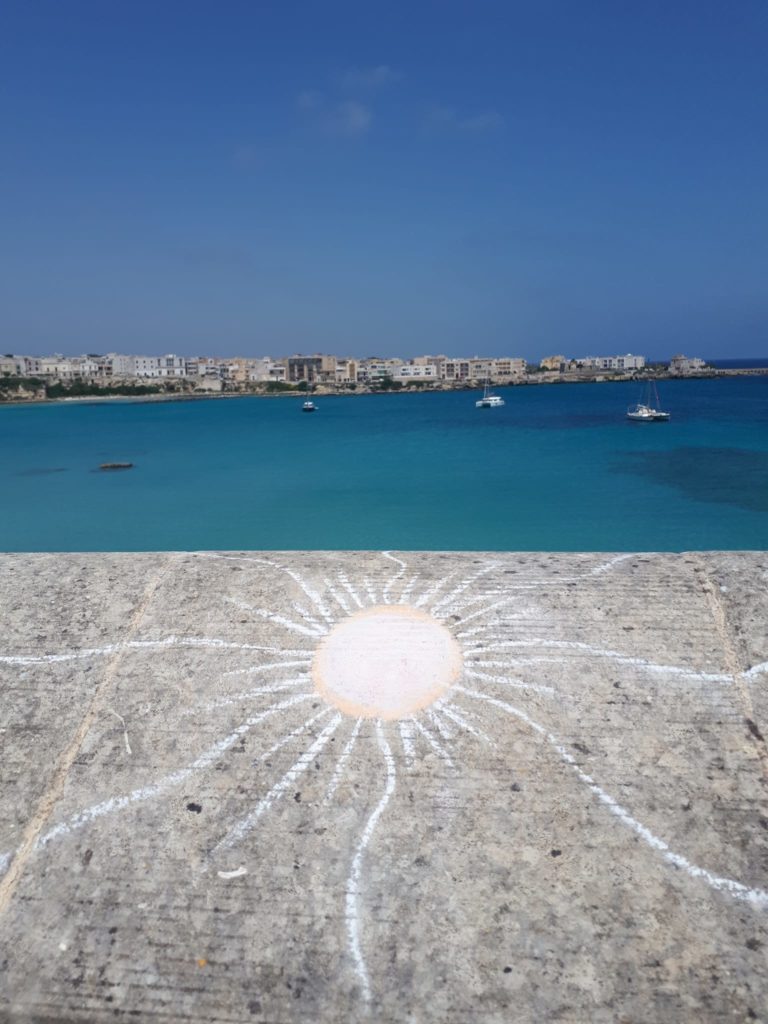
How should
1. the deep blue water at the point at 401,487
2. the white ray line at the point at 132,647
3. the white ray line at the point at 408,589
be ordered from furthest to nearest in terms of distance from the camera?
1. the deep blue water at the point at 401,487
2. the white ray line at the point at 408,589
3. the white ray line at the point at 132,647

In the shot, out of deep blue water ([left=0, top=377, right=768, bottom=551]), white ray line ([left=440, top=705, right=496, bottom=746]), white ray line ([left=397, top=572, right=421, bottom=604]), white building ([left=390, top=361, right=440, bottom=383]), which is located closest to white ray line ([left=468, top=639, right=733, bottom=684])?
white ray line ([left=440, top=705, right=496, bottom=746])

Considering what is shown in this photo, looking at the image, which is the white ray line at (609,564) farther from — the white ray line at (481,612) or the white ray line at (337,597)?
the white ray line at (337,597)

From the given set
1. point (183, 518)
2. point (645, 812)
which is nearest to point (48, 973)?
point (645, 812)

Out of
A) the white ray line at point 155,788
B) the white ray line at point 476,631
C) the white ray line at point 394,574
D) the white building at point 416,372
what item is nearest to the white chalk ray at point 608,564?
the white ray line at point 476,631

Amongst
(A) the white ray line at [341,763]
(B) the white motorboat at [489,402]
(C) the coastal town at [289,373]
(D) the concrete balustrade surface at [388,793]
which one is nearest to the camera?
(D) the concrete balustrade surface at [388,793]

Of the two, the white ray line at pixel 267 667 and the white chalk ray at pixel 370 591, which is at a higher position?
the white chalk ray at pixel 370 591

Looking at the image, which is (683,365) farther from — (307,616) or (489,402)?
(307,616)

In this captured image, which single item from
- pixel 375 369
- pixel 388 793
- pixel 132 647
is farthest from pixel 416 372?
pixel 388 793
